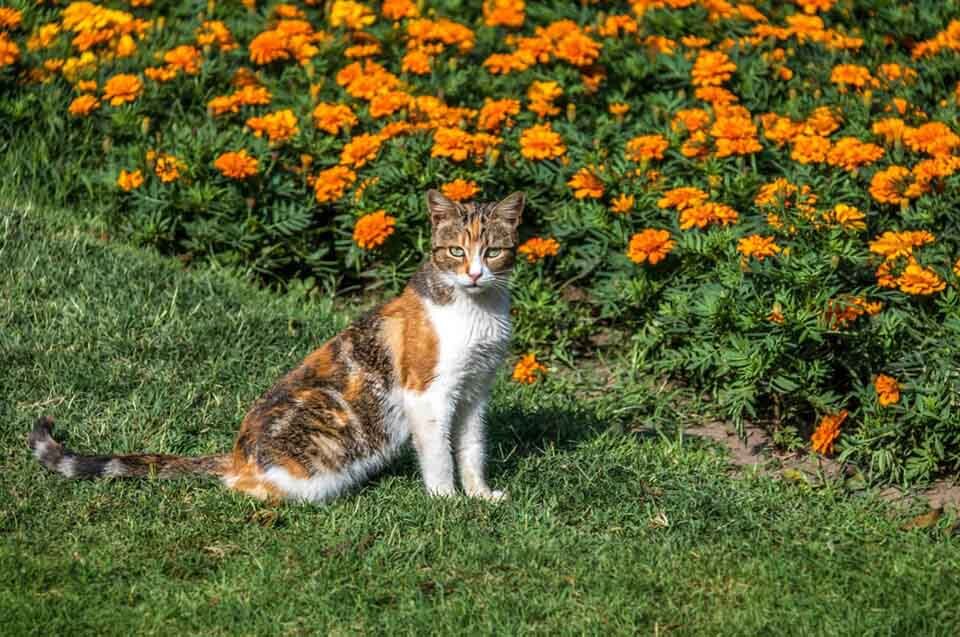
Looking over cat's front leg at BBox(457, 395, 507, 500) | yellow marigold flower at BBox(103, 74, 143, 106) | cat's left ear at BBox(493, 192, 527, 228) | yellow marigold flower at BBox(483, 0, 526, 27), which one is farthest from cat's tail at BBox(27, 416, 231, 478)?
yellow marigold flower at BBox(483, 0, 526, 27)

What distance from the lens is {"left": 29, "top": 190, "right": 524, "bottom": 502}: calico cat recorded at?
561 cm

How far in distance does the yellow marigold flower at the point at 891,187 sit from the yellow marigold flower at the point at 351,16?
3484 mm

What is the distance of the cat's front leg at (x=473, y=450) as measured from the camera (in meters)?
5.92

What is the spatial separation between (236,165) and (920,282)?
12.1 feet

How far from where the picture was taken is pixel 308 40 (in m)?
8.87

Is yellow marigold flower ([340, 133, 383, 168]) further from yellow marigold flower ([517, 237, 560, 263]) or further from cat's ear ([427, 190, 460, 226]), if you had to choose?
cat's ear ([427, 190, 460, 226])

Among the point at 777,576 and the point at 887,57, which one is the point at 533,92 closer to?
the point at 887,57

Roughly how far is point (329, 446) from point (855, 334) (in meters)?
2.47

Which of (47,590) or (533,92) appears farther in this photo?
(533,92)

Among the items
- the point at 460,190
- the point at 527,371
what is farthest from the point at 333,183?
the point at 527,371

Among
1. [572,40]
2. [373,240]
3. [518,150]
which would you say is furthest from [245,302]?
[572,40]

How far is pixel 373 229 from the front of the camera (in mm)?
7562

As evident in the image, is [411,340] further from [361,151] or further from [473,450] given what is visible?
[361,151]

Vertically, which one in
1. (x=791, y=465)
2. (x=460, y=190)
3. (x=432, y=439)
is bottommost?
(x=791, y=465)
